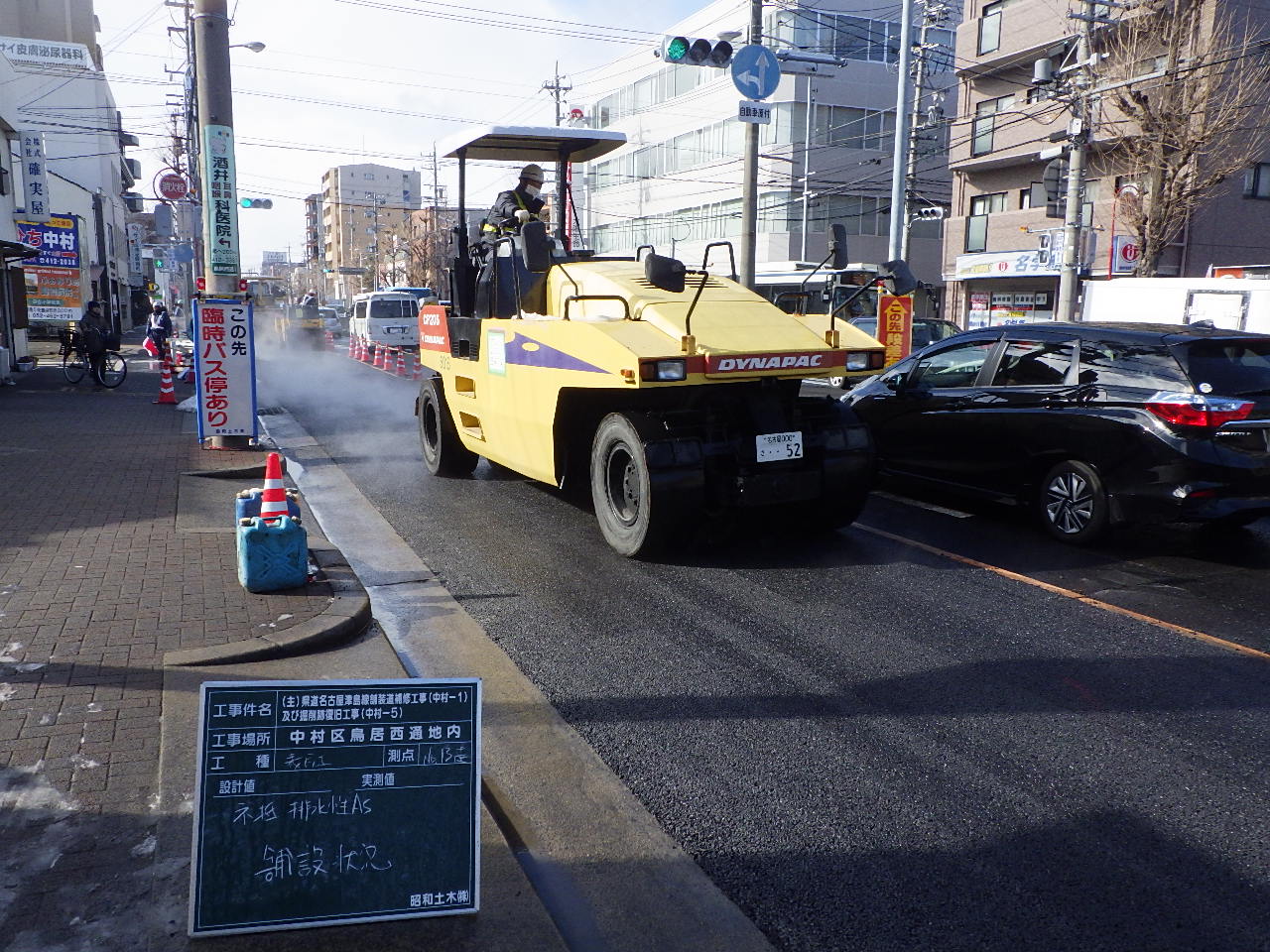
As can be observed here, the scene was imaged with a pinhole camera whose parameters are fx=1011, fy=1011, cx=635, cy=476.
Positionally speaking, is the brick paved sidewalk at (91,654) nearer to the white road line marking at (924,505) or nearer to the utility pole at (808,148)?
the white road line marking at (924,505)

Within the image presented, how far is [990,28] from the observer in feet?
104

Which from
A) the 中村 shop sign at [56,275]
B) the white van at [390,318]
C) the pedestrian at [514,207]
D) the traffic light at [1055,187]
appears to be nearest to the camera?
the pedestrian at [514,207]

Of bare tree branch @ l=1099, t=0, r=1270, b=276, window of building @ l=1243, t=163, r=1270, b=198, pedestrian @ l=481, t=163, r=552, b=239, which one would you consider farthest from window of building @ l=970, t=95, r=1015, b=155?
pedestrian @ l=481, t=163, r=552, b=239

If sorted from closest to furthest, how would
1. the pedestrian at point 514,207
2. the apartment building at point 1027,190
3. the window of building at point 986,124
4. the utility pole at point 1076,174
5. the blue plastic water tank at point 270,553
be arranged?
1. the blue plastic water tank at point 270,553
2. the pedestrian at point 514,207
3. the utility pole at point 1076,174
4. the apartment building at point 1027,190
5. the window of building at point 986,124

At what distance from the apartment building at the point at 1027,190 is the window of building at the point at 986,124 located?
0.13ft

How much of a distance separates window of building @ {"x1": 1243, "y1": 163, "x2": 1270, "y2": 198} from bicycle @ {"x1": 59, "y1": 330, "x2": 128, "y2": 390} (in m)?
28.2

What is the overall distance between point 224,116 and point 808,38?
36741 mm

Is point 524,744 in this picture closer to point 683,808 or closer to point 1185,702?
point 683,808

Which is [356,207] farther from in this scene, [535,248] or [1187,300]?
[535,248]

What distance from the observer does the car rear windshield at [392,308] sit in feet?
101

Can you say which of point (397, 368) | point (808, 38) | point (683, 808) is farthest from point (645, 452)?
point (808, 38)

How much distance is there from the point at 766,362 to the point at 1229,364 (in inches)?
124

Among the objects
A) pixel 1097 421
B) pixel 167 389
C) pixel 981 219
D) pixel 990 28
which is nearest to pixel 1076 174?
pixel 981 219

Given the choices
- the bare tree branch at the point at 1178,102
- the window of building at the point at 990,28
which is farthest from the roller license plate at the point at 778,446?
the window of building at the point at 990,28
